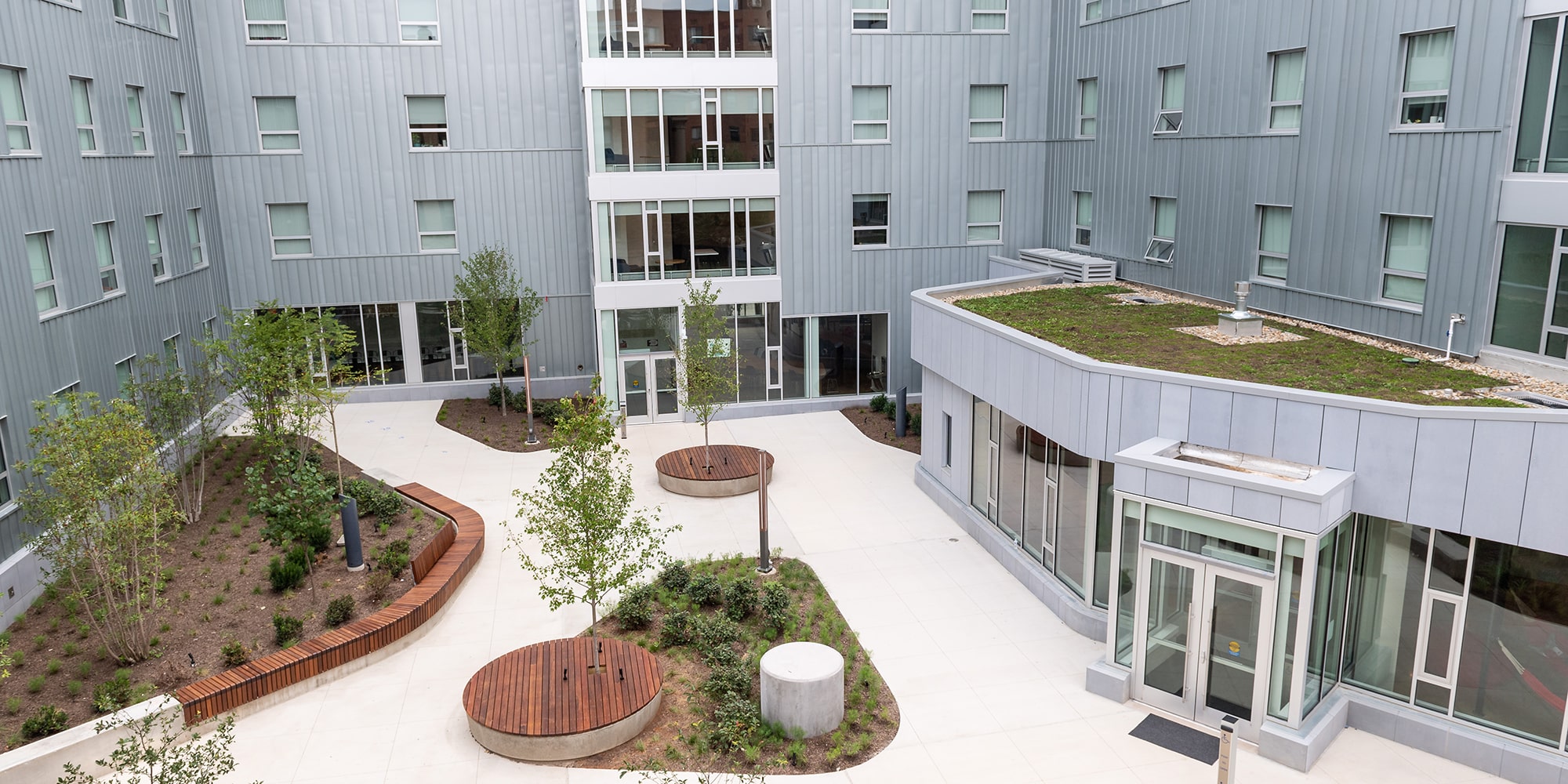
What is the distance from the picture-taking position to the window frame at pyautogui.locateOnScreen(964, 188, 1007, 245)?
83.8 ft

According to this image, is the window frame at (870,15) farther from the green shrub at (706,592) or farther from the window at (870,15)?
the green shrub at (706,592)

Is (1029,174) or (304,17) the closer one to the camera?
(304,17)

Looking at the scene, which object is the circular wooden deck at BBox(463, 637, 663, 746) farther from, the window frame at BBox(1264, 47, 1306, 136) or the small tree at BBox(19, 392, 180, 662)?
the window frame at BBox(1264, 47, 1306, 136)

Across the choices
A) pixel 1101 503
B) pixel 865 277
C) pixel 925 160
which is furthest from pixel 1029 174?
pixel 1101 503

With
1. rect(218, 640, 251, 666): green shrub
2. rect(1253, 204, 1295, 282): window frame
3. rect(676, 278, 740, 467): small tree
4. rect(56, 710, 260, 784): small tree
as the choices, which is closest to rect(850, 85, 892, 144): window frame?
rect(676, 278, 740, 467): small tree

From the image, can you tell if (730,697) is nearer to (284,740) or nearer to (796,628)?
(796,628)

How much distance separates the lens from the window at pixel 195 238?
75.9 feet

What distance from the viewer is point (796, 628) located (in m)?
14.1

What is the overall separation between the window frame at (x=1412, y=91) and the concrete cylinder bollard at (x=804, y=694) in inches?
441

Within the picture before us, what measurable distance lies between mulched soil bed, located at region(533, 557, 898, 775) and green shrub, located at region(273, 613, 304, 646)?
149 inches

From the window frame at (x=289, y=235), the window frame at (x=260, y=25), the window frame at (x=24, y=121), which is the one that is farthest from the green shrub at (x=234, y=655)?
the window frame at (x=260, y=25)

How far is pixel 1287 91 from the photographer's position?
17.4m

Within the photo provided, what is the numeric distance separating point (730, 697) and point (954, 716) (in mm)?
2607

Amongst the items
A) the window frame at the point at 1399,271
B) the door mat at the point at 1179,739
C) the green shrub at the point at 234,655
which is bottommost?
the door mat at the point at 1179,739
